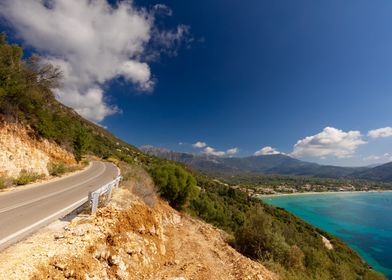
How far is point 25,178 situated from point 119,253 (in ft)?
36.3

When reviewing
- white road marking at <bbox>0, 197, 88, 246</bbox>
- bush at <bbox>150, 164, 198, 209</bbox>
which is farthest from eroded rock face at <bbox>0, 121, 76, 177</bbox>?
bush at <bbox>150, 164, 198, 209</bbox>

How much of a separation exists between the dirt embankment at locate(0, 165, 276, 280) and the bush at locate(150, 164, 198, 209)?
531 centimetres

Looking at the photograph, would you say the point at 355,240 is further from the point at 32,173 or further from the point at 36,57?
the point at 36,57

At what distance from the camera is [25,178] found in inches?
532

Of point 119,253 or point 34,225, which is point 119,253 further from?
point 34,225

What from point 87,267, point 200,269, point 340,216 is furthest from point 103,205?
point 340,216

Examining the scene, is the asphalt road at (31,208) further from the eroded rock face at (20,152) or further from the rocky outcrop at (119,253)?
the eroded rock face at (20,152)

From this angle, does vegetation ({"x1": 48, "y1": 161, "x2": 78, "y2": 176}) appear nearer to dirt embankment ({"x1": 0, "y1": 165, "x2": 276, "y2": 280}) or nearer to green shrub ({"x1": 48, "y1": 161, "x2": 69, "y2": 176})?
green shrub ({"x1": 48, "y1": 161, "x2": 69, "y2": 176})

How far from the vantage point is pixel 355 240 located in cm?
5844

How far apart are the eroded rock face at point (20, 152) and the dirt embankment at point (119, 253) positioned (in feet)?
28.6

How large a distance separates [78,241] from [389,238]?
83.7m

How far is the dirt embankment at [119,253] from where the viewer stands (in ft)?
15.9

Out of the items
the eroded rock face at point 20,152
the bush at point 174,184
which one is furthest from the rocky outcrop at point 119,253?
the eroded rock face at point 20,152

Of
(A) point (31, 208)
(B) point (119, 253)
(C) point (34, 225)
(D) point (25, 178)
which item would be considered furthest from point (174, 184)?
(C) point (34, 225)
